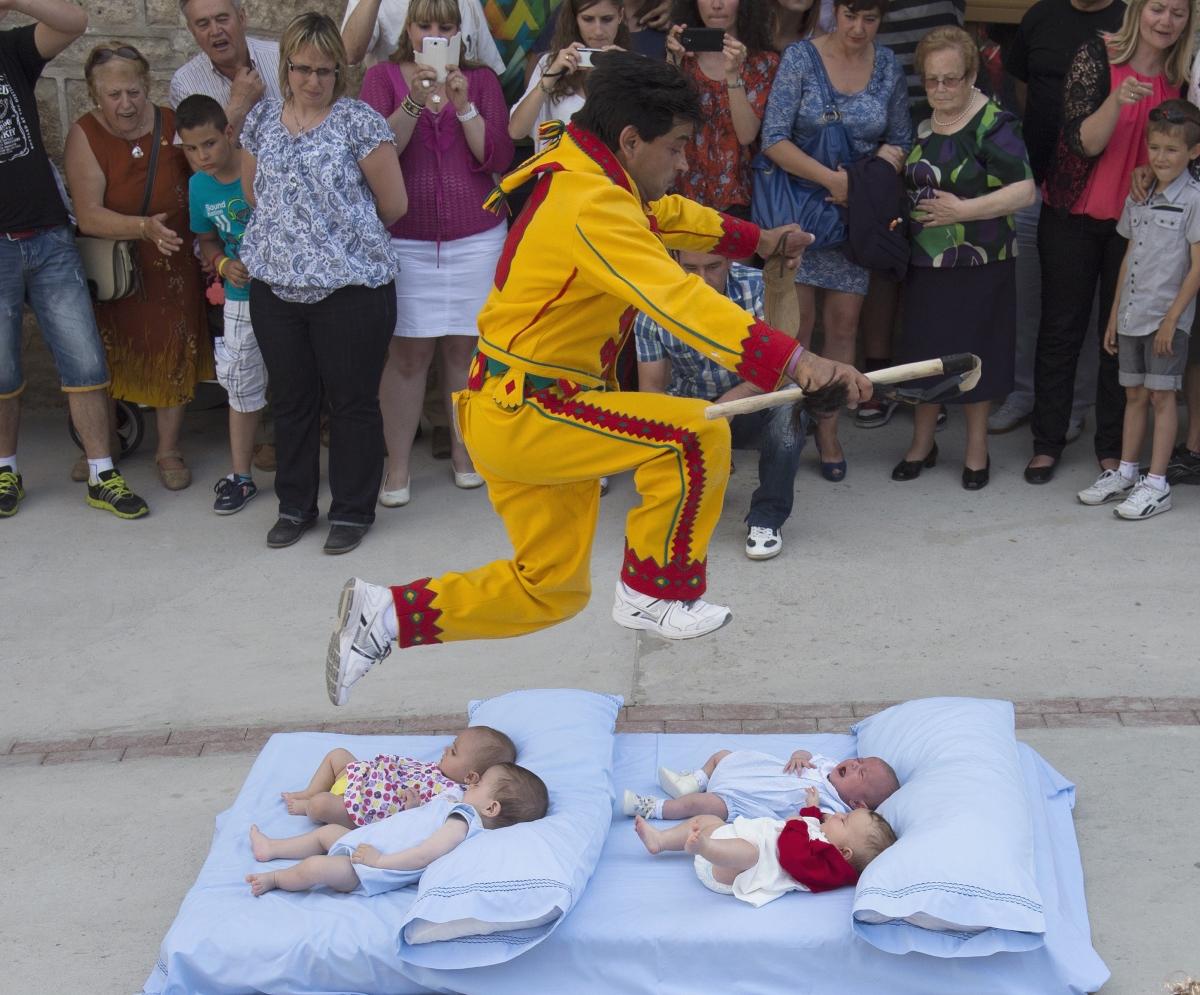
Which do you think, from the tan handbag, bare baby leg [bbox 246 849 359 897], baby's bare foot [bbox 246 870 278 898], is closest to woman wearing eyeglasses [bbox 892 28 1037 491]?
the tan handbag

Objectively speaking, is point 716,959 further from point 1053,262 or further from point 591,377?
point 1053,262

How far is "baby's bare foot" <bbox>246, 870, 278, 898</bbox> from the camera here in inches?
127

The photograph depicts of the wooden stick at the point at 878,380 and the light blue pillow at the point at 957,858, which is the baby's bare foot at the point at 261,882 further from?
the wooden stick at the point at 878,380

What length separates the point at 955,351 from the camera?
549cm

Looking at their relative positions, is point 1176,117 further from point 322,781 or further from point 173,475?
point 173,475

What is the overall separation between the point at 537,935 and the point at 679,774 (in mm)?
789

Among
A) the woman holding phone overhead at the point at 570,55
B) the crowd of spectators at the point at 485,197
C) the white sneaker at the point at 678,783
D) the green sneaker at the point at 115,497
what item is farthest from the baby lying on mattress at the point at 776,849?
the green sneaker at the point at 115,497

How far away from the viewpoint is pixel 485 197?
18.1ft

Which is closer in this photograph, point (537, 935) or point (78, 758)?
point (537, 935)

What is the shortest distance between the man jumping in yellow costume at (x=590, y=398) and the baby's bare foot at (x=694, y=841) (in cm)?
48

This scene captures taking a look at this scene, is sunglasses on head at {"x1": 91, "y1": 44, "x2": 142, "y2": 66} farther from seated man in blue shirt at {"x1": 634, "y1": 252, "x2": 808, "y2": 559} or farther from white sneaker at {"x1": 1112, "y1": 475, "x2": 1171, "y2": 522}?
white sneaker at {"x1": 1112, "y1": 475, "x2": 1171, "y2": 522}

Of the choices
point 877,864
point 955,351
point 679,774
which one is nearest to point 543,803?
point 679,774

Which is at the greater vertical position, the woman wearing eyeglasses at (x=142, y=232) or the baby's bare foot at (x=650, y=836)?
the woman wearing eyeglasses at (x=142, y=232)

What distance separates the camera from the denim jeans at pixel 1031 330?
619 cm
